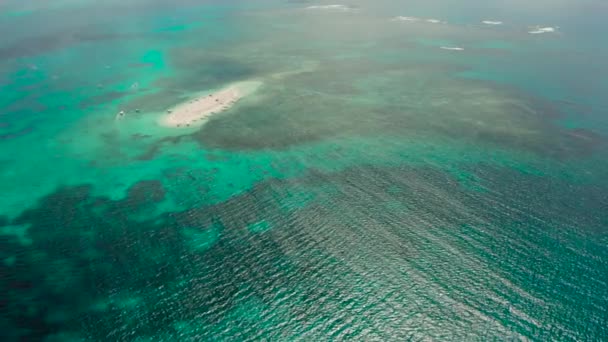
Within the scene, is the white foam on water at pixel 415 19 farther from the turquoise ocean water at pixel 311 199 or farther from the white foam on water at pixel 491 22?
the turquoise ocean water at pixel 311 199

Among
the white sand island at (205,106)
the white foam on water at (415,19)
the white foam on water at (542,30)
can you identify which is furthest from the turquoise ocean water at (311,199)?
the white foam on water at (415,19)

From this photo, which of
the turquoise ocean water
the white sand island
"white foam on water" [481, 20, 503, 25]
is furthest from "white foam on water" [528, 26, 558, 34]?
the white sand island

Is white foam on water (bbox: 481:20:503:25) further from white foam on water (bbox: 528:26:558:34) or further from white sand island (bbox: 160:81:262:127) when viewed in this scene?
white sand island (bbox: 160:81:262:127)

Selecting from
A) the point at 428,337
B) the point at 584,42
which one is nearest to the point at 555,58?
the point at 584,42

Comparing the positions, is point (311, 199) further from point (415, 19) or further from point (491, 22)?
point (491, 22)

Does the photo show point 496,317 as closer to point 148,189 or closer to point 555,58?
point 148,189

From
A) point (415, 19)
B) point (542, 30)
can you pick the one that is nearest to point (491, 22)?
point (542, 30)
